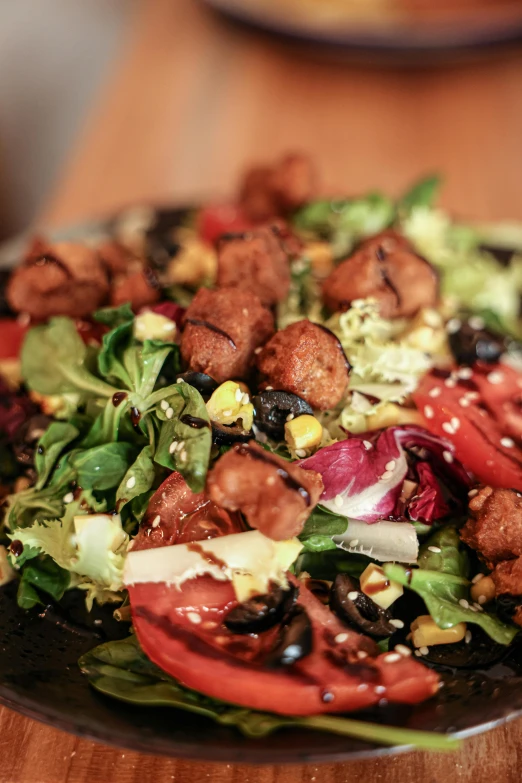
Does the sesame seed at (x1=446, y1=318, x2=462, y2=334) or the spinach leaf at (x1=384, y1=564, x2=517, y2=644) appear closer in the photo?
the spinach leaf at (x1=384, y1=564, x2=517, y2=644)

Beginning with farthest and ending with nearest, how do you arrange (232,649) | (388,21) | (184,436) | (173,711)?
(388,21), (184,436), (232,649), (173,711)

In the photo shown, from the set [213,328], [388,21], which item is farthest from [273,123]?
[213,328]

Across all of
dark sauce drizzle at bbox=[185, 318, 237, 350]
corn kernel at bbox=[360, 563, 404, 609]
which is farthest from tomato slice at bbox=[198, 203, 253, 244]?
corn kernel at bbox=[360, 563, 404, 609]

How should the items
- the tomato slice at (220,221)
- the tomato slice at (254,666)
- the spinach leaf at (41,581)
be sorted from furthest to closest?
the tomato slice at (220,221)
the spinach leaf at (41,581)
the tomato slice at (254,666)

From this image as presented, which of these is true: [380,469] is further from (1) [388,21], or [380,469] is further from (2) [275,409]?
(1) [388,21]

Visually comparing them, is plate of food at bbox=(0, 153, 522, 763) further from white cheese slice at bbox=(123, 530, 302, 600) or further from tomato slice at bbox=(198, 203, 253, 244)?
tomato slice at bbox=(198, 203, 253, 244)

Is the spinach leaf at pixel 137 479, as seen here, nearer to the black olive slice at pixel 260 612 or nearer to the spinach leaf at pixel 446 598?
the black olive slice at pixel 260 612

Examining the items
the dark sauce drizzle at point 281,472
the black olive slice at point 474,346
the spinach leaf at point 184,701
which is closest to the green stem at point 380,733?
the spinach leaf at point 184,701
